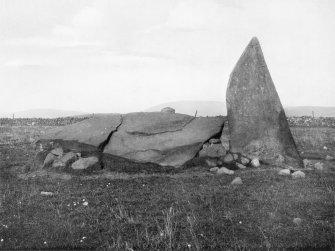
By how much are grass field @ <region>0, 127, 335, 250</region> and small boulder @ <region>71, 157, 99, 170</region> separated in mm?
536

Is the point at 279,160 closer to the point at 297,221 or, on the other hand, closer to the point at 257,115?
Result: the point at 257,115

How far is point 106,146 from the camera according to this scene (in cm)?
1598

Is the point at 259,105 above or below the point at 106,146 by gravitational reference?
above

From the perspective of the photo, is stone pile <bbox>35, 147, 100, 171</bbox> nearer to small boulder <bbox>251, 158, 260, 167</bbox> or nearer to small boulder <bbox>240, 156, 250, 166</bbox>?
small boulder <bbox>240, 156, 250, 166</bbox>

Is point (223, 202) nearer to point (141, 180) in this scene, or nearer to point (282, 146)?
point (141, 180)

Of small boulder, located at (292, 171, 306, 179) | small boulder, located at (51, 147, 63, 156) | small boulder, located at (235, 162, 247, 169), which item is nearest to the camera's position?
small boulder, located at (292, 171, 306, 179)

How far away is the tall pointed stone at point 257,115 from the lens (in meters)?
15.5

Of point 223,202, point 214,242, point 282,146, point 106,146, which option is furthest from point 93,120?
point 214,242

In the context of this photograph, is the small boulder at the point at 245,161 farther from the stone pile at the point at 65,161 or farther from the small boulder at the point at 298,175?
the stone pile at the point at 65,161

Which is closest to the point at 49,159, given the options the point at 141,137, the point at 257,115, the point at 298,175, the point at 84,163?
the point at 84,163

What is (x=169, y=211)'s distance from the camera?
9984 mm

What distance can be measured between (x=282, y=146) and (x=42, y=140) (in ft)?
29.4

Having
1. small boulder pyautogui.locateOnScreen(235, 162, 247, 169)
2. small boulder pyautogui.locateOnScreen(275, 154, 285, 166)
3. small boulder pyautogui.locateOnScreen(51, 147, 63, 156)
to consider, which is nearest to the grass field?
small boulder pyautogui.locateOnScreen(235, 162, 247, 169)

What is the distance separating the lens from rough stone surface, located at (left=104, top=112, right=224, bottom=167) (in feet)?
50.2
